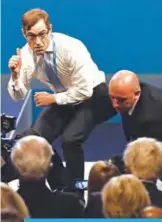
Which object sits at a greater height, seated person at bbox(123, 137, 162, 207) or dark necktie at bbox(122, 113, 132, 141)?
seated person at bbox(123, 137, 162, 207)

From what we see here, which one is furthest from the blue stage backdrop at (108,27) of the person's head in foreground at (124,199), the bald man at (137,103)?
the person's head in foreground at (124,199)

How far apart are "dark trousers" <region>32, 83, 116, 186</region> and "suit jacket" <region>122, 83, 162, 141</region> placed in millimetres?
225

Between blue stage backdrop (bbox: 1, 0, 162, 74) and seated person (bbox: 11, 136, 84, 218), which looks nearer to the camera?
seated person (bbox: 11, 136, 84, 218)

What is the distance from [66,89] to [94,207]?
3.44 ft

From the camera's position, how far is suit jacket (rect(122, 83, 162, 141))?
330 centimetres

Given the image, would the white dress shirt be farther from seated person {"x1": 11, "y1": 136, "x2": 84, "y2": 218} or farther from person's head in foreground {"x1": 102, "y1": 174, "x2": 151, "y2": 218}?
person's head in foreground {"x1": 102, "y1": 174, "x2": 151, "y2": 218}

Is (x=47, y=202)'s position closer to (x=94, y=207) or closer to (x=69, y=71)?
(x=94, y=207)

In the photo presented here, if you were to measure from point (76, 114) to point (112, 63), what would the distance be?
4.01 feet

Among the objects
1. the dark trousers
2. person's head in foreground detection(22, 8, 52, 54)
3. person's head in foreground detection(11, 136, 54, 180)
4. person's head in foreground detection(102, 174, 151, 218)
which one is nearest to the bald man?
the dark trousers

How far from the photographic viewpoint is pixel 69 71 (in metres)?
3.52

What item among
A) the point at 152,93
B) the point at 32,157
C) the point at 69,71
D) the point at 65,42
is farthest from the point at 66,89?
the point at 32,157

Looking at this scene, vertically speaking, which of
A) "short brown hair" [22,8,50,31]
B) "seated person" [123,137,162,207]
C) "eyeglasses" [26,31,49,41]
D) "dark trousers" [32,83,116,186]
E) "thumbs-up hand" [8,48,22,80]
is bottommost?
"dark trousers" [32,83,116,186]

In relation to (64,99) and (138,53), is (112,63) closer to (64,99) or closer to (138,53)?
(138,53)

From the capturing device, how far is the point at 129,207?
244cm
